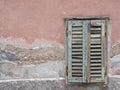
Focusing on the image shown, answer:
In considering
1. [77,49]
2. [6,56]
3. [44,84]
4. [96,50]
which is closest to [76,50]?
[77,49]

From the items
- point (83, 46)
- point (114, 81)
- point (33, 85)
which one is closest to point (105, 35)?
point (83, 46)

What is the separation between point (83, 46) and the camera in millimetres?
3936

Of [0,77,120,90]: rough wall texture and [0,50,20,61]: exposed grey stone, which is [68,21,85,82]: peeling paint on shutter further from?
[0,50,20,61]: exposed grey stone

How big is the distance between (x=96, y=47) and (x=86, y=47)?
15 cm

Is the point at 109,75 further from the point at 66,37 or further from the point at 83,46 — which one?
the point at 66,37

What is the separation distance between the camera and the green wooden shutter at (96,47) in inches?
155

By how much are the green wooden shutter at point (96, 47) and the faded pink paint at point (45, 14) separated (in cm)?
15

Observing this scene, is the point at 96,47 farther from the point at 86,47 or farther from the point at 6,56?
the point at 6,56

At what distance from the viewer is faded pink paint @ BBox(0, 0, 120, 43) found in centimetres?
392

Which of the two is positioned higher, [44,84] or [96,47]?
[96,47]

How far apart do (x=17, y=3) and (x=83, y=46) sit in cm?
115

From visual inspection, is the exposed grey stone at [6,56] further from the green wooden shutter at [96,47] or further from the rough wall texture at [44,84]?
the green wooden shutter at [96,47]

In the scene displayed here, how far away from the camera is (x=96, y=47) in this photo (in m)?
3.96

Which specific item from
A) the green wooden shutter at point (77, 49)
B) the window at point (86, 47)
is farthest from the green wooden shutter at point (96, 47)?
the green wooden shutter at point (77, 49)
